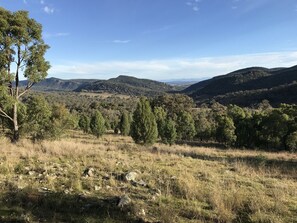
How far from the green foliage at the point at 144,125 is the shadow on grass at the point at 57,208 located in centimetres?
1702

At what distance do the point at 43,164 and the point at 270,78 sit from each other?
164 metres

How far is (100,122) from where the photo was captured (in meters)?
46.6

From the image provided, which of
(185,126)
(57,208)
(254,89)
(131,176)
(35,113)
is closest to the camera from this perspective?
(57,208)

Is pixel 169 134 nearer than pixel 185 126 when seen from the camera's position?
Yes

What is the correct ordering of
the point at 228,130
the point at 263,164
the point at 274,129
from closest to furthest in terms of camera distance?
the point at 263,164 → the point at 274,129 → the point at 228,130

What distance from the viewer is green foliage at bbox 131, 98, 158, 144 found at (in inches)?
875

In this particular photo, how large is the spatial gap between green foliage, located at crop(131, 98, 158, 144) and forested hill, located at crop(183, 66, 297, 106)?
87997mm

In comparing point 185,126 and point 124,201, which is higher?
point 124,201

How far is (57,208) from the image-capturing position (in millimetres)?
4723

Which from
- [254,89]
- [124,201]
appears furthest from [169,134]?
[254,89]

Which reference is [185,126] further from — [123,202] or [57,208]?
[57,208]

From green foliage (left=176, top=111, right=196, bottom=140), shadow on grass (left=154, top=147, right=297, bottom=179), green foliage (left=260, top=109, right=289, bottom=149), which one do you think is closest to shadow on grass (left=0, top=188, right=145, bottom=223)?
shadow on grass (left=154, top=147, right=297, bottom=179)

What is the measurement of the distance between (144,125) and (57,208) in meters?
17.6

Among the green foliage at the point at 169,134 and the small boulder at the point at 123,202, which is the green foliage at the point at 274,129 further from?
the small boulder at the point at 123,202
